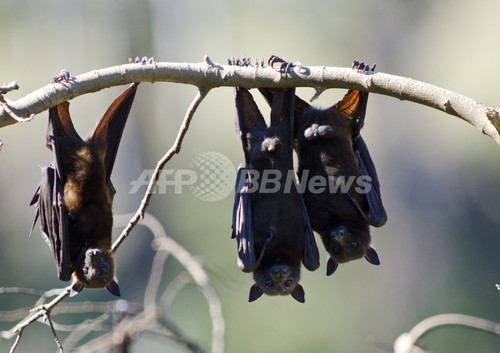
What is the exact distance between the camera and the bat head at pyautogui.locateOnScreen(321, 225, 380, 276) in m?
7.48

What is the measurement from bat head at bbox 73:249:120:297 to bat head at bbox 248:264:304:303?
1665 mm

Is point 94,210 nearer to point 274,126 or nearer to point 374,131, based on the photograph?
point 274,126

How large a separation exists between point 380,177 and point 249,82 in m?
17.8

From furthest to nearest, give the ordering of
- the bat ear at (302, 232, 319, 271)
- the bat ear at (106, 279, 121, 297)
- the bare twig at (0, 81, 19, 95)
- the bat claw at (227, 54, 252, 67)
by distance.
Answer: the bat ear at (106, 279, 121, 297)
the bat ear at (302, 232, 319, 271)
the bat claw at (227, 54, 252, 67)
the bare twig at (0, 81, 19, 95)

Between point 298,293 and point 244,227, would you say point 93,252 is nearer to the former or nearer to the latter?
point 244,227

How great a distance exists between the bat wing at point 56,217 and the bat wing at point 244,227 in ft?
5.95

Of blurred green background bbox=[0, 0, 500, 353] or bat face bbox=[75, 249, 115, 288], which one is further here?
blurred green background bbox=[0, 0, 500, 353]

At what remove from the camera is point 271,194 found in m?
7.37

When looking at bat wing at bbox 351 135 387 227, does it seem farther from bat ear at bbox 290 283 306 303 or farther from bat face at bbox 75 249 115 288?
bat face at bbox 75 249 115 288

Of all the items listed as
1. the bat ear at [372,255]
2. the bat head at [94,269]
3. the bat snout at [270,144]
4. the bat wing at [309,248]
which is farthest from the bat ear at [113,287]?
the bat ear at [372,255]

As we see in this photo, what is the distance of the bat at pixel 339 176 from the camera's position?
7469 millimetres

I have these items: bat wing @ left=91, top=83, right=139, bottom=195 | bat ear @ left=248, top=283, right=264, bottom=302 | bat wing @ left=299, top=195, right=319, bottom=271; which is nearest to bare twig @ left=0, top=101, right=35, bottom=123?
bat wing @ left=91, top=83, right=139, bottom=195

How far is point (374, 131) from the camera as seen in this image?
83.2 ft

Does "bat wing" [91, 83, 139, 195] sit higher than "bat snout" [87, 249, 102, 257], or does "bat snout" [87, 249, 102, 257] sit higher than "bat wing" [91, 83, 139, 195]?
"bat wing" [91, 83, 139, 195]
